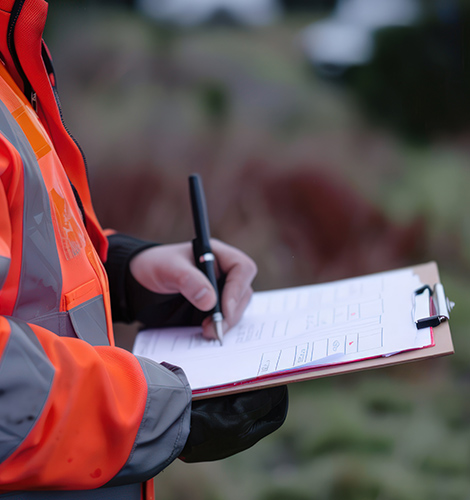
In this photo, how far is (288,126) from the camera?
5.05 feet

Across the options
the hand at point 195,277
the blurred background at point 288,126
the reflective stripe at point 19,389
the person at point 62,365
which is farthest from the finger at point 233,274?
the blurred background at point 288,126

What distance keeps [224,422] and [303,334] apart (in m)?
0.10

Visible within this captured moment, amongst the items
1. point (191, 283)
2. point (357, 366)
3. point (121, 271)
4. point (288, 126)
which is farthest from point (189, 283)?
point (288, 126)

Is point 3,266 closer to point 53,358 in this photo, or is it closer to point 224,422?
point 53,358

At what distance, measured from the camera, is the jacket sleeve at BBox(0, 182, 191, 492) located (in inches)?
10.6

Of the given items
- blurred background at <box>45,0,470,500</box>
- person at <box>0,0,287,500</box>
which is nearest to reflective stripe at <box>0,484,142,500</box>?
person at <box>0,0,287,500</box>

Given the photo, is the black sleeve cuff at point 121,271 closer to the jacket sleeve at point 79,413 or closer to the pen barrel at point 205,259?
the pen barrel at point 205,259

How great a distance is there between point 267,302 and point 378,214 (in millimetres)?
1087

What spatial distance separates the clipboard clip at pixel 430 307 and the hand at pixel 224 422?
0.14 m

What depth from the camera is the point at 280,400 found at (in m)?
0.42

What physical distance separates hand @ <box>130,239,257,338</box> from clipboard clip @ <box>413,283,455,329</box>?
0.18m

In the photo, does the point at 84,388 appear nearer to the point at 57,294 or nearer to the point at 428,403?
the point at 57,294

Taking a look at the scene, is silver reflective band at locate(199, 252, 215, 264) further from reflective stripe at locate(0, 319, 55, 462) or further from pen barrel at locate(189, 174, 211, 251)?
reflective stripe at locate(0, 319, 55, 462)

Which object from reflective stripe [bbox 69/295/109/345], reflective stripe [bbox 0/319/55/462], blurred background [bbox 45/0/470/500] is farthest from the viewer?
blurred background [bbox 45/0/470/500]
